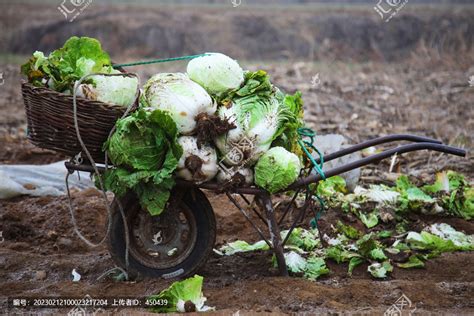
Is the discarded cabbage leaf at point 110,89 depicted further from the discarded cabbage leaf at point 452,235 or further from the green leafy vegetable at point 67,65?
the discarded cabbage leaf at point 452,235

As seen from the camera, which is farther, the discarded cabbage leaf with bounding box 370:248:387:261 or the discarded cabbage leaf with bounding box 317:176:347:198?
the discarded cabbage leaf with bounding box 317:176:347:198

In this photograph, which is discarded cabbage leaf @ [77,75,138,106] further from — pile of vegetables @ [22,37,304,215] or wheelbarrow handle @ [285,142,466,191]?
wheelbarrow handle @ [285,142,466,191]

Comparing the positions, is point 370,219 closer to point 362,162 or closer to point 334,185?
point 334,185

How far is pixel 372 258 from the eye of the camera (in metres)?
5.96

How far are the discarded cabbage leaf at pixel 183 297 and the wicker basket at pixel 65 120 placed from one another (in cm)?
127

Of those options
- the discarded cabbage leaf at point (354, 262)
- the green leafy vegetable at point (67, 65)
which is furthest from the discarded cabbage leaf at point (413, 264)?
the green leafy vegetable at point (67, 65)

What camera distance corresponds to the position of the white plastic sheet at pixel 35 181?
25.3 feet

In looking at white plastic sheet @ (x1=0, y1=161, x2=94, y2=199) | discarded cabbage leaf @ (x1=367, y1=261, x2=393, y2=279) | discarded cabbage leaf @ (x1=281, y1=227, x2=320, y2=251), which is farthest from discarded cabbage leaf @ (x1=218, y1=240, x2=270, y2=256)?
white plastic sheet @ (x1=0, y1=161, x2=94, y2=199)

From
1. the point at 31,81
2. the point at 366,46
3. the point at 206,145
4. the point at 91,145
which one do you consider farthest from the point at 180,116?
the point at 366,46

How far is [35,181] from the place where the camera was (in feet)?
26.3

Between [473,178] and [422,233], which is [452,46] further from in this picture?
[422,233]

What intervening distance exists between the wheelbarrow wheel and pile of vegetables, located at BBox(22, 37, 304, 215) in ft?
1.18

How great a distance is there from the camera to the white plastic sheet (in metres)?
7.70

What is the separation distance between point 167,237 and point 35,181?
317cm
